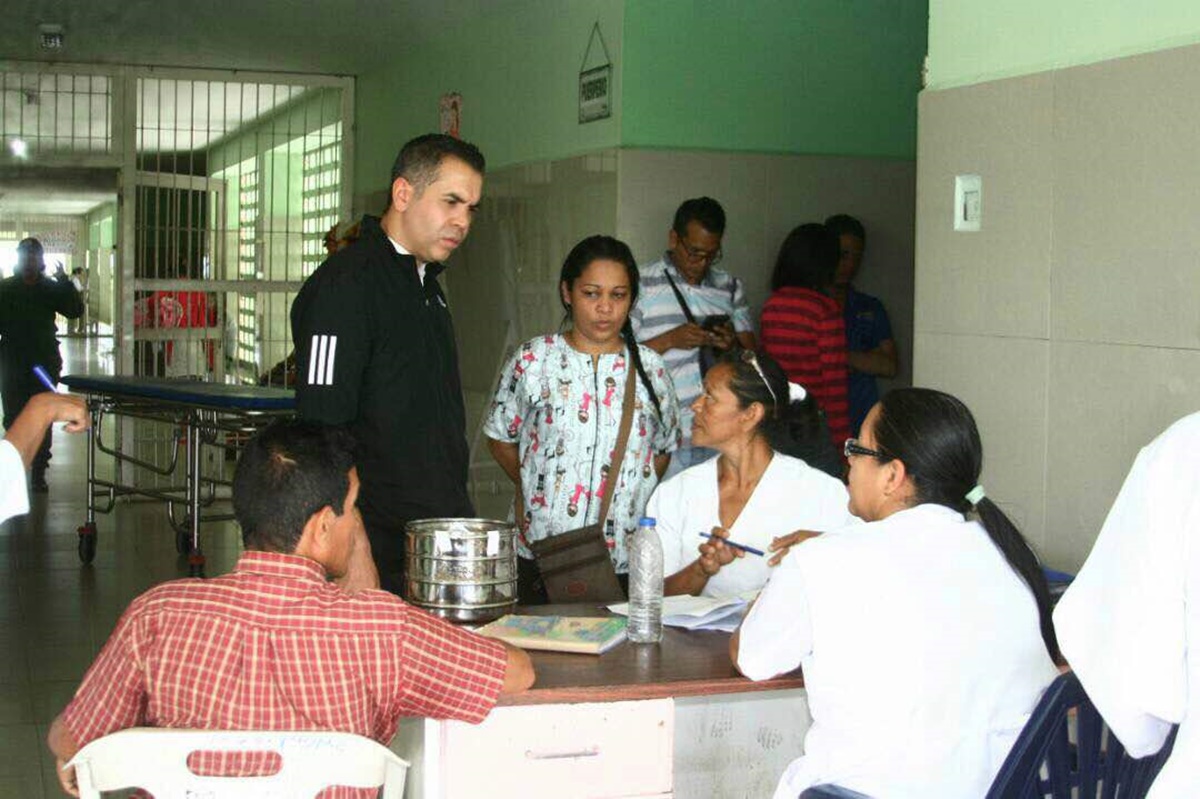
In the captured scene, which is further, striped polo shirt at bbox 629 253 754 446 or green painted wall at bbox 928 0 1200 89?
striped polo shirt at bbox 629 253 754 446

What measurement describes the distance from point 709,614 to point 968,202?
1439 millimetres

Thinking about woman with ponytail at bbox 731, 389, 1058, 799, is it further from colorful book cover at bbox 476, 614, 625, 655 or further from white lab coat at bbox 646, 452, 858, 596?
white lab coat at bbox 646, 452, 858, 596

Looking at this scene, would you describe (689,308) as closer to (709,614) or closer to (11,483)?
(709,614)

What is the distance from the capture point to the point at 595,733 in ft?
8.64

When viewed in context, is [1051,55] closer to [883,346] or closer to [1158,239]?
[1158,239]

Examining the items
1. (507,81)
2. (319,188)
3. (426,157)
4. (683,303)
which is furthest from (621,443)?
(319,188)

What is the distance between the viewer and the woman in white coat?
11.6ft

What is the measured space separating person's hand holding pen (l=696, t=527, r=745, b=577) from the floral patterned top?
2.48 feet

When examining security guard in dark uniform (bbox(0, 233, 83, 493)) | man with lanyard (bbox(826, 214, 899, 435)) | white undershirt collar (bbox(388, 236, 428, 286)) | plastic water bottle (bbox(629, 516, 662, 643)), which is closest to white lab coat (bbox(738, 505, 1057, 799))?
plastic water bottle (bbox(629, 516, 662, 643))

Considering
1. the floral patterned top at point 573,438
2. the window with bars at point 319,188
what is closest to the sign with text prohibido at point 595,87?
the floral patterned top at point 573,438

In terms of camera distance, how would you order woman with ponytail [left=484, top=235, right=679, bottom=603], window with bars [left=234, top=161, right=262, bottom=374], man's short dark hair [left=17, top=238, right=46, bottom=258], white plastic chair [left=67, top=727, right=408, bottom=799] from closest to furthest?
white plastic chair [left=67, top=727, right=408, bottom=799]
woman with ponytail [left=484, top=235, right=679, bottom=603]
man's short dark hair [left=17, top=238, right=46, bottom=258]
window with bars [left=234, top=161, right=262, bottom=374]

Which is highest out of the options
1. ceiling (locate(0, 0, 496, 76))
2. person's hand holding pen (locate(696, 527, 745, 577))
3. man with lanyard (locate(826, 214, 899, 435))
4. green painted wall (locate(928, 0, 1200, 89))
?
ceiling (locate(0, 0, 496, 76))

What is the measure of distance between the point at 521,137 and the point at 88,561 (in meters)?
3.01

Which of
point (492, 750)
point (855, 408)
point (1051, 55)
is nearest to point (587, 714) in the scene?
point (492, 750)
